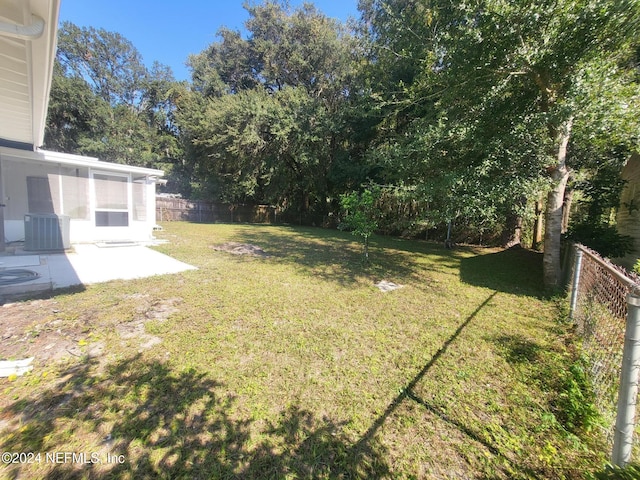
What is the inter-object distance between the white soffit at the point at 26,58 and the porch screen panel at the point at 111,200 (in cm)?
295

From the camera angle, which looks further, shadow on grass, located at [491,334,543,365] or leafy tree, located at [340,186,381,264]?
leafy tree, located at [340,186,381,264]

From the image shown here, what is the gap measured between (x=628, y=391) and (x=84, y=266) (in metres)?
7.67

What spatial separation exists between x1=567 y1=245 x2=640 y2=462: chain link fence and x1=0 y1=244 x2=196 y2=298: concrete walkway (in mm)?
6270

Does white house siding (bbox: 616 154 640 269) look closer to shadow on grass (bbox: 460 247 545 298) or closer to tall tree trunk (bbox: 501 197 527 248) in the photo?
shadow on grass (bbox: 460 247 545 298)

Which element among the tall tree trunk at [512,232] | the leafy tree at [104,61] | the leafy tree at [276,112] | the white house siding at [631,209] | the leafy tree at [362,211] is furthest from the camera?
the leafy tree at [104,61]

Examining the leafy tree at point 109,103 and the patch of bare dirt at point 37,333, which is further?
the leafy tree at point 109,103

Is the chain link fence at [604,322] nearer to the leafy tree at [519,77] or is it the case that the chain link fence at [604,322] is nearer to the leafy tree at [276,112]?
the leafy tree at [519,77]

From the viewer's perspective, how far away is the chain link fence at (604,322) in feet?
6.72

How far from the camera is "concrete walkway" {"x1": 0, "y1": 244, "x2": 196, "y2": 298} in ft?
14.3

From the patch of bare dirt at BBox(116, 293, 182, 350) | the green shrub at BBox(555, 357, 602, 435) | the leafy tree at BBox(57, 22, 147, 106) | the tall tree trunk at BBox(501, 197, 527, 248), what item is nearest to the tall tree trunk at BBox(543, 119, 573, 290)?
the green shrub at BBox(555, 357, 602, 435)

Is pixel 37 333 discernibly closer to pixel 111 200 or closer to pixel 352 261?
pixel 352 261

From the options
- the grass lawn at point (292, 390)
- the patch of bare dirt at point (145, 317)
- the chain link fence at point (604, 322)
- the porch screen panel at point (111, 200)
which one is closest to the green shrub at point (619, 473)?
the grass lawn at point (292, 390)

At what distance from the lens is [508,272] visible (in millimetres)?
6496

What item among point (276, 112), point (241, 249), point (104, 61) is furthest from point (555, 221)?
Result: point (104, 61)
